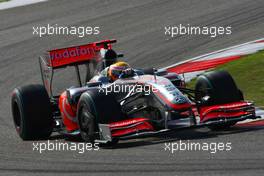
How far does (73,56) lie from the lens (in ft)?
45.6

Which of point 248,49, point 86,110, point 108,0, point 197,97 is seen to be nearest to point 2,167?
point 86,110

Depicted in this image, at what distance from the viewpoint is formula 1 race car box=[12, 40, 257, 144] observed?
453 inches

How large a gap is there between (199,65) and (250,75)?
192 cm

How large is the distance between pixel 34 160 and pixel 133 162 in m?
1.49

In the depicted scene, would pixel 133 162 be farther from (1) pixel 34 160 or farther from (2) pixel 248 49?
(2) pixel 248 49
